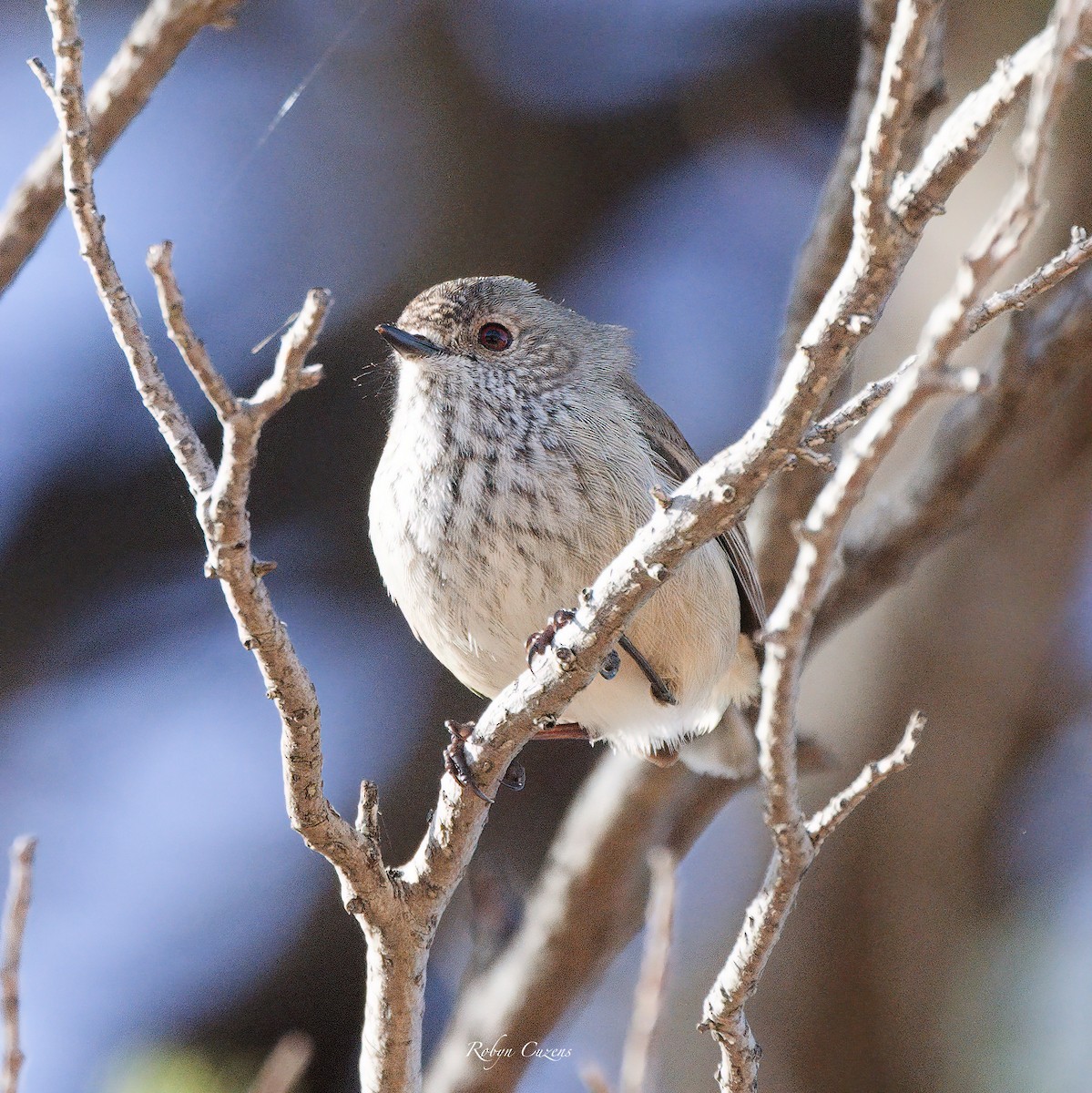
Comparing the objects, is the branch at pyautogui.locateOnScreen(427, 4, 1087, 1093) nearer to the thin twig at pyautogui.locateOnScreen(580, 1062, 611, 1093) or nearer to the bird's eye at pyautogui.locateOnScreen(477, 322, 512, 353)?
the bird's eye at pyautogui.locateOnScreen(477, 322, 512, 353)

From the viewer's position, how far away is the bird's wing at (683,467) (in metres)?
3.49

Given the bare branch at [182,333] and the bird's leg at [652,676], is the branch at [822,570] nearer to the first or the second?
the bare branch at [182,333]

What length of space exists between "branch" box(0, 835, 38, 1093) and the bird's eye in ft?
6.58

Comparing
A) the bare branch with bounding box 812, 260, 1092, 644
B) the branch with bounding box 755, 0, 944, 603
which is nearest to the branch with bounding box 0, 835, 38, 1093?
the branch with bounding box 755, 0, 944, 603

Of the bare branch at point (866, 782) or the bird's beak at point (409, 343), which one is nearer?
the bare branch at point (866, 782)

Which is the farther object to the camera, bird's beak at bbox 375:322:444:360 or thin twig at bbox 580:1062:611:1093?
bird's beak at bbox 375:322:444:360

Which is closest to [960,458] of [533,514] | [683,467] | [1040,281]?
[683,467]

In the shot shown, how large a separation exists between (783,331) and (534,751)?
88.3 inches

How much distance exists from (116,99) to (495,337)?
1.18m

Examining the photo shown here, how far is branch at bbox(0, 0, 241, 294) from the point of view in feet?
9.16

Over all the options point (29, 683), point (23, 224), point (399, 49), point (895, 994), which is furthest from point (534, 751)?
point (23, 224)

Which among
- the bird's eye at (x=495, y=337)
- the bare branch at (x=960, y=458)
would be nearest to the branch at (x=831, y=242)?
the bare branch at (x=960, y=458)

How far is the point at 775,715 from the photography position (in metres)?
1.99

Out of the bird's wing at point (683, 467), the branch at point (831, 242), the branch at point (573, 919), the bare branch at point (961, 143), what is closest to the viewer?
the bare branch at point (961, 143)
